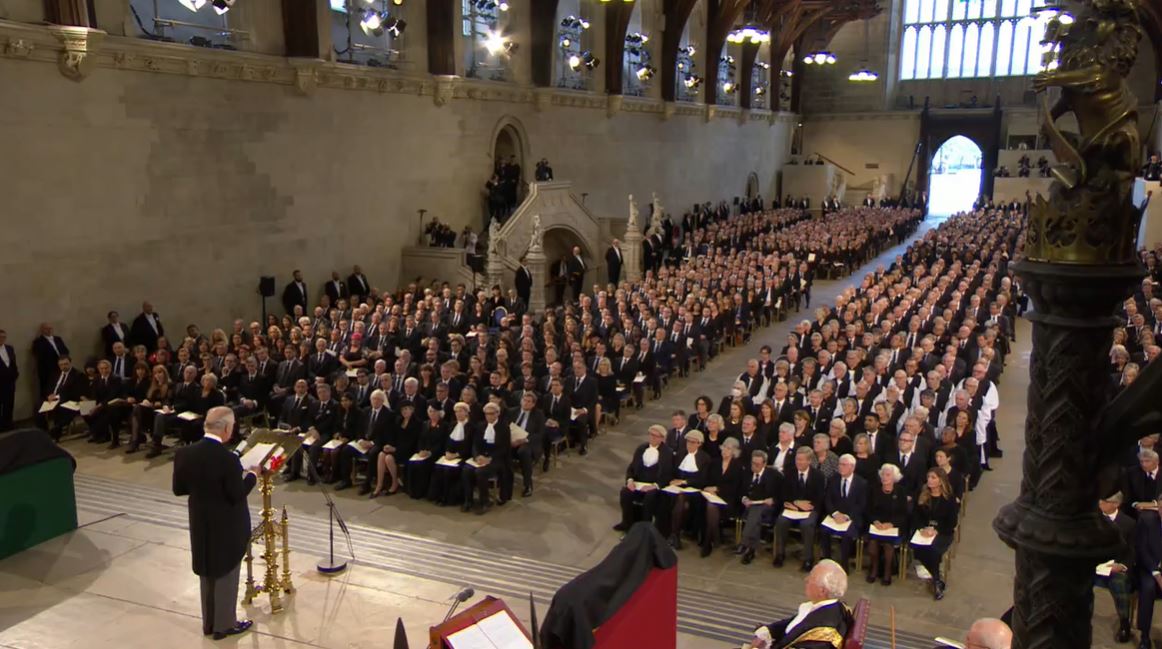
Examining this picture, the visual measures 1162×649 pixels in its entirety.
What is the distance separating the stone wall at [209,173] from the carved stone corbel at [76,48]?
22 cm

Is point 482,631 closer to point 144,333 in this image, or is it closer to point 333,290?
point 144,333

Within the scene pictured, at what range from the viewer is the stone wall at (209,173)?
45.5 feet

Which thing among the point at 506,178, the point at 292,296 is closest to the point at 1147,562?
the point at 292,296

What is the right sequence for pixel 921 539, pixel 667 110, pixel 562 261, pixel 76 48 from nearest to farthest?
1. pixel 921 539
2. pixel 76 48
3. pixel 562 261
4. pixel 667 110

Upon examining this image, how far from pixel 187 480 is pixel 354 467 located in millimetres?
5092

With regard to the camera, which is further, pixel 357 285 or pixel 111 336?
pixel 357 285

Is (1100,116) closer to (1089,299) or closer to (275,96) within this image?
(1089,299)

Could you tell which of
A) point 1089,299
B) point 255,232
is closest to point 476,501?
point 1089,299

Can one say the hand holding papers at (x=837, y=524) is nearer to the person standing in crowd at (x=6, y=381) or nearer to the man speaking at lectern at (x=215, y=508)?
the man speaking at lectern at (x=215, y=508)

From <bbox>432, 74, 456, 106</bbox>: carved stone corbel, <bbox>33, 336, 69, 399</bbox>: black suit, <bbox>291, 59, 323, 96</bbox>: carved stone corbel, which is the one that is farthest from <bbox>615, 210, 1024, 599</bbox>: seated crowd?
<bbox>432, 74, 456, 106</bbox>: carved stone corbel

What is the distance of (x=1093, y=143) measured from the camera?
1.93 m

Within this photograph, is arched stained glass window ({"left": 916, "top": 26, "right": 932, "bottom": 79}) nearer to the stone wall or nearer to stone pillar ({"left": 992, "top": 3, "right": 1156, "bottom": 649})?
the stone wall

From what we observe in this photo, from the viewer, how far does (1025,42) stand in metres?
43.8

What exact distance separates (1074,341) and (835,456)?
731cm
